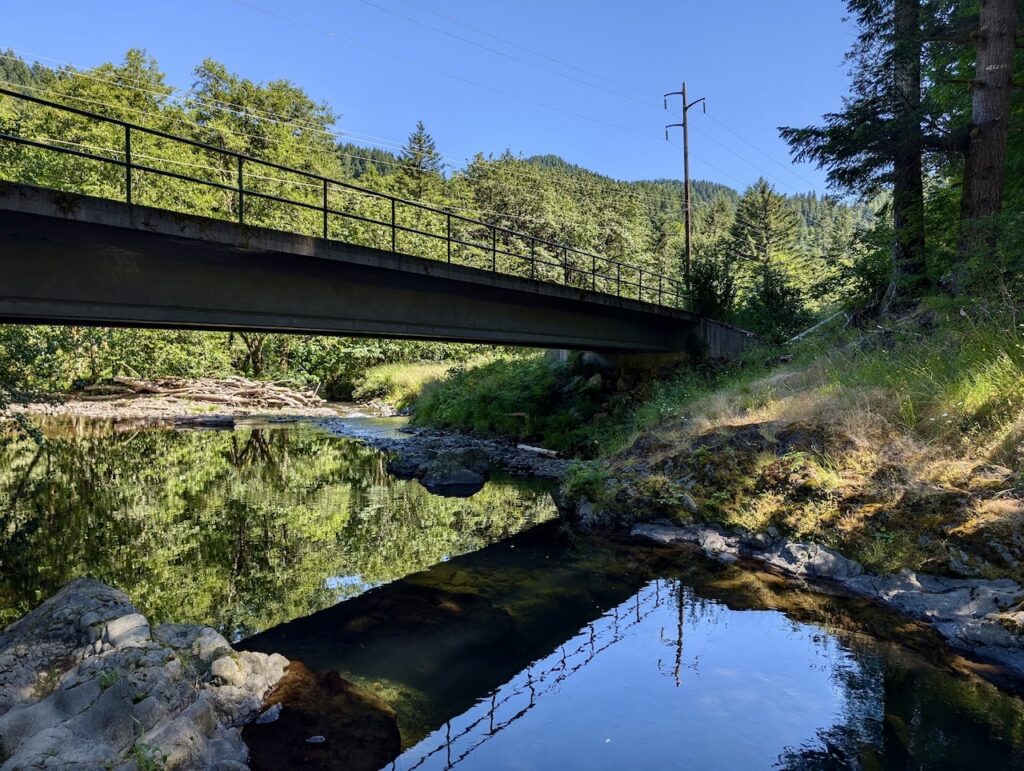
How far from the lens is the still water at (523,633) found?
206 inches

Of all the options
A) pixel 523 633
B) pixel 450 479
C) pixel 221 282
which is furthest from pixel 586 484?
pixel 221 282

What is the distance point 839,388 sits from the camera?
11.5m

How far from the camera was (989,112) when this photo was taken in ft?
41.3

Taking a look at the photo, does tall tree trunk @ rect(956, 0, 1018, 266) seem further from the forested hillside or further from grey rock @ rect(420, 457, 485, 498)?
grey rock @ rect(420, 457, 485, 498)

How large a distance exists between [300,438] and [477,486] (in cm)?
1000

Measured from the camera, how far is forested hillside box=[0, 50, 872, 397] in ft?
82.0

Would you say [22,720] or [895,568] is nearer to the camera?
[22,720]

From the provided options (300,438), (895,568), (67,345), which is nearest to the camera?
(895,568)

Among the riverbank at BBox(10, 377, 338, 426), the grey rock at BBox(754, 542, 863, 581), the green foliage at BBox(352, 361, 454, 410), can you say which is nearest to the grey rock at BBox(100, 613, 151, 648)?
the grey rock at BBox(754, 542, 863, 581)

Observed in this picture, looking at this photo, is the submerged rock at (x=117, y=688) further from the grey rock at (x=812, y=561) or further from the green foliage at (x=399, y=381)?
the green foliage at (x=399, y=381)

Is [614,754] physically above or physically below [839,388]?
below

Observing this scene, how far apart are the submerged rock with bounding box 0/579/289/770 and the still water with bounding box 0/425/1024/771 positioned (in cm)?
53

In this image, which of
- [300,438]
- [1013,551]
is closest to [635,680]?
[1013,551]

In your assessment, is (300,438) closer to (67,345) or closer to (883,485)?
(67,345)
